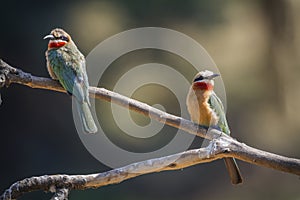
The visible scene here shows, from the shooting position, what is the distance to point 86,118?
2.65 metres

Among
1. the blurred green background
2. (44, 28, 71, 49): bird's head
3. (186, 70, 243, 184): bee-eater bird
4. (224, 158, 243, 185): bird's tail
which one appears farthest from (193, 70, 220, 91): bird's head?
the blurred green background

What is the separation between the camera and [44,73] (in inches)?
228

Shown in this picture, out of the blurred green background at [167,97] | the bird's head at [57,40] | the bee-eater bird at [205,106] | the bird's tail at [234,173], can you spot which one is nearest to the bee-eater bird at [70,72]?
the bird's head at [57,40]

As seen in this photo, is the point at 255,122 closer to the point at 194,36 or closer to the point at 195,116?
the point at 194,36

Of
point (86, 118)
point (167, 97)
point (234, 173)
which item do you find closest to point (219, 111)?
point (234, 173)

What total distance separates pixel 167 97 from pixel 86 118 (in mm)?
3391

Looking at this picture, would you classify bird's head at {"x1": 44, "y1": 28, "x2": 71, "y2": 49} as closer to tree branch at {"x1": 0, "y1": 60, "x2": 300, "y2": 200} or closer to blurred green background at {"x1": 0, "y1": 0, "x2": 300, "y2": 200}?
tree branch at {"x1": 0, "y1": 60, "x2": 300, "y2": 200}

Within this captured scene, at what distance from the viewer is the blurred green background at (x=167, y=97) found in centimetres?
561

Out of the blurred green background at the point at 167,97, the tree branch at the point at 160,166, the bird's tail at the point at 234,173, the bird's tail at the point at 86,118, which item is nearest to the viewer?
the tree branch at the point at 160,166

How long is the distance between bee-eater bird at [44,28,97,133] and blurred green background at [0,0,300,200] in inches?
98.5

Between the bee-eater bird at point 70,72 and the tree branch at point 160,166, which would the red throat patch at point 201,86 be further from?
the tree branch at point 160,166

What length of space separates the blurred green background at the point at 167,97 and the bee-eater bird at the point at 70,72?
98.5 inches

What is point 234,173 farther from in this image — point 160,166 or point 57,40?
point 57,40

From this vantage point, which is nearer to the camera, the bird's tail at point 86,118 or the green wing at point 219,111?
the bird's tail at point 86,118
